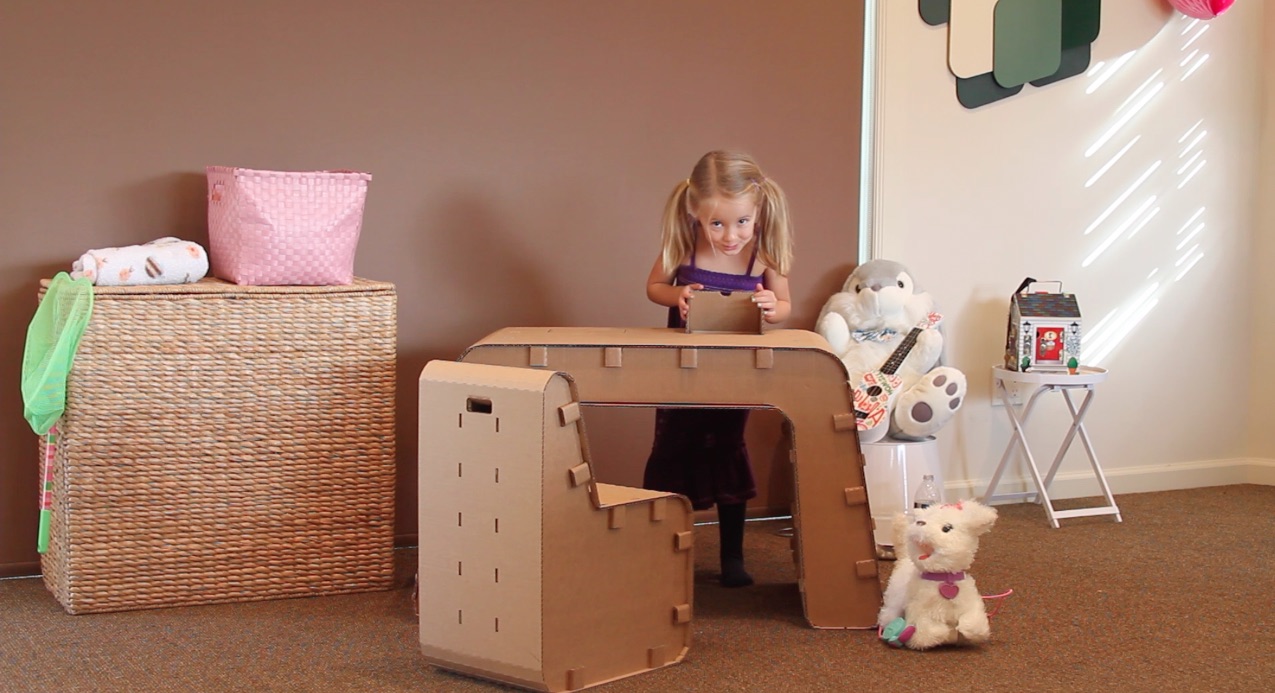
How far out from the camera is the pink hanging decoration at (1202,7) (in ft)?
12.3

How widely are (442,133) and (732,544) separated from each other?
1259 millimetres

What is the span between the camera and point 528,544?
7.07ft

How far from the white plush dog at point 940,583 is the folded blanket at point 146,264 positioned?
1656 mm

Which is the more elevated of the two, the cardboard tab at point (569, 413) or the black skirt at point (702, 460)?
the cardboard tab at point (569, 413)

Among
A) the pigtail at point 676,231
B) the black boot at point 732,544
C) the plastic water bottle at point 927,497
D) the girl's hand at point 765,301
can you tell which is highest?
the pigtail at point 676,231

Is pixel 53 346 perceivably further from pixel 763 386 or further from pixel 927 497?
pixel 927 497

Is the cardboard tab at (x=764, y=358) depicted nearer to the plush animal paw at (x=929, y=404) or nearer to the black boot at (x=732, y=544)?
the black boot at (x=732, y=544)

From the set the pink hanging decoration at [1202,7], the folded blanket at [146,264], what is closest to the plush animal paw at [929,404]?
the pink hanging decoration at [1202,7]

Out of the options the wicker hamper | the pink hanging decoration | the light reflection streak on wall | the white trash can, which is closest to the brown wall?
the wicker hamper

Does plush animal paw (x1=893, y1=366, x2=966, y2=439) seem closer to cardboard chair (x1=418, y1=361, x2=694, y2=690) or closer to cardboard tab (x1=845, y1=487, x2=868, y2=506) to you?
cardboard tab (x1=845, y1=487, x2=868, y2=506)

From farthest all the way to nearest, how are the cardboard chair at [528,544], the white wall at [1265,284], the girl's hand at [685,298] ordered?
the white wall at [1265,284] < the girl's hand at [685,298] < the cardboard chair at [528,544]

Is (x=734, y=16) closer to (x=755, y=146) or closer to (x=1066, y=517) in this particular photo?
(x=755, y=146)

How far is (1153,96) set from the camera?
382 cm

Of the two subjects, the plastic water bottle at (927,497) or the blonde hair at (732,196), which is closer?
the plastic water bottle at (927,497)
